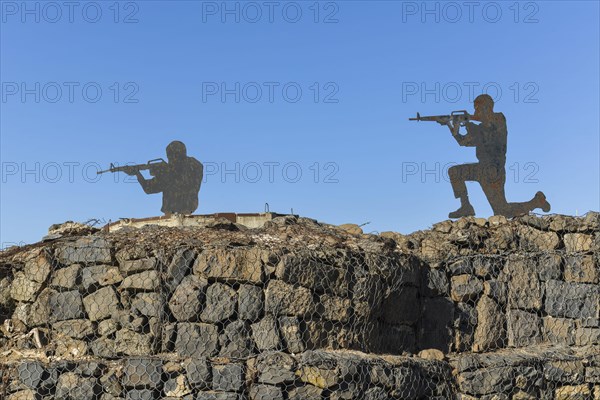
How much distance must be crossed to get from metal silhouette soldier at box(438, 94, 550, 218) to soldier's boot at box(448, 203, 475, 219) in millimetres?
24

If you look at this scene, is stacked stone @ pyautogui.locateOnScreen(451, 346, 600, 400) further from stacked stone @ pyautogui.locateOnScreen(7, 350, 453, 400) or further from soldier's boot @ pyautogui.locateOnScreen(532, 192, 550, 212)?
soldier's boot @ pyautogui.locateOnScreen(532, 192, 550, 212)

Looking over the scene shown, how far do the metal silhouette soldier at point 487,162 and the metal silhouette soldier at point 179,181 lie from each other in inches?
159

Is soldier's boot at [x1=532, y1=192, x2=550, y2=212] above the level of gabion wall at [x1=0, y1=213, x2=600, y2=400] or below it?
above

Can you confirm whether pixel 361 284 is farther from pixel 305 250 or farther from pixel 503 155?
pixel 503 155

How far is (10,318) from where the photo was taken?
32.6 ft

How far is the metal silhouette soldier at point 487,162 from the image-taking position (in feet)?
43.1

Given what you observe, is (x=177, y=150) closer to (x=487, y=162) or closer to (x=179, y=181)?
(x=179, y=181)

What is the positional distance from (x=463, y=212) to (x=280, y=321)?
15.6 ft

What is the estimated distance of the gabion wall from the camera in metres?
8.81

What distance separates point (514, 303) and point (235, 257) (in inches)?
158

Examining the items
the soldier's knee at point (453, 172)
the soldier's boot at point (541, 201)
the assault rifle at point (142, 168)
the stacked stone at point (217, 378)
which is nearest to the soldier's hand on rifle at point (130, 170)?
the assault rifle at point (142, 168)

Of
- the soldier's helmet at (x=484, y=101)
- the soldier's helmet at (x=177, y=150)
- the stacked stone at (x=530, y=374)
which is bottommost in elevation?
the stacked stone at (x=530, y=374)

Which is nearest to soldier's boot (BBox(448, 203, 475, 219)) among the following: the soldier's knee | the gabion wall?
the soldier's knee

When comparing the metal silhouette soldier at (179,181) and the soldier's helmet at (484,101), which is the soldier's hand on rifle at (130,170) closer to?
the metal silhouette soldier at (179,181)
